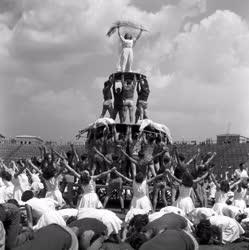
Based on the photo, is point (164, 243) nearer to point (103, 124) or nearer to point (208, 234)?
point (208, 234)

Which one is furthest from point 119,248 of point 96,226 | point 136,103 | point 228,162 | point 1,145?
point 1,145

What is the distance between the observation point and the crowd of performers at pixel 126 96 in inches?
819

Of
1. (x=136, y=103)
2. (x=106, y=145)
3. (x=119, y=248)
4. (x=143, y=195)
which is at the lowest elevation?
(x=119, y=248)

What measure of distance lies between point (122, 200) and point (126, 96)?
738cm

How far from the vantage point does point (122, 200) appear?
47.9 feet

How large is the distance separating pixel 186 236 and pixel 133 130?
13.7 m

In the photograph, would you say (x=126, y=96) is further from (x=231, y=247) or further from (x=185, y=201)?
(x=231, y=247)

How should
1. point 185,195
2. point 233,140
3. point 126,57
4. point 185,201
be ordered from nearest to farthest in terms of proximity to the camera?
point 185,201 < point 185,195 < point 126,57 < point 233,140

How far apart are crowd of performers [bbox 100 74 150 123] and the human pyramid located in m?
0.04

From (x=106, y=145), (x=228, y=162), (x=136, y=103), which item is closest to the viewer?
(x=106, y=145)

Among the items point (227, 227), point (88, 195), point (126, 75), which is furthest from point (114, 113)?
point (227, 227)

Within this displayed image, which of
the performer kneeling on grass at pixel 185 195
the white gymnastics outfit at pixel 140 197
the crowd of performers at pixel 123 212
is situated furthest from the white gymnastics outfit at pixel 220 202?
the white gymnastics outfit at pixel 140 197

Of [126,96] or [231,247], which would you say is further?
[126,96]

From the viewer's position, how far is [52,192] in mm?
12820
